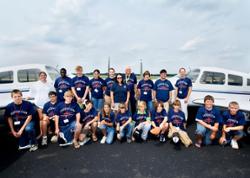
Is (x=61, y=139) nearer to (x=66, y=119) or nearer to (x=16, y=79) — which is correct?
(x=66, y=119)

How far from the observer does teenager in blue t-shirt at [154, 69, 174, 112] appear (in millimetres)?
5770

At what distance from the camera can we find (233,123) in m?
4.73

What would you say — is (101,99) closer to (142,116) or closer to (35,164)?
(142,116)

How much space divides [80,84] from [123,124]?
5.71ft

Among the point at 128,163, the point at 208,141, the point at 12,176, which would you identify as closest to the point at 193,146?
the point at 208,141

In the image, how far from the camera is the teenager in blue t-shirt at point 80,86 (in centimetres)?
588

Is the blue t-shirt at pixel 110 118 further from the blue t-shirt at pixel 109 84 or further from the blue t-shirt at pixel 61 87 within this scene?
the blue t-shirt at pixel 61 87

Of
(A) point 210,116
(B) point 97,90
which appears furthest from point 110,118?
(A) point 210,116

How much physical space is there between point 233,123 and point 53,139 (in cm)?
414

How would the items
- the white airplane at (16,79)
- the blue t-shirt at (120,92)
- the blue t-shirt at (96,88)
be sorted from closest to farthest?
the blue t-shirt at (120,92) < the blue t-shirt at (96,88) < the white airplane at (16,79)

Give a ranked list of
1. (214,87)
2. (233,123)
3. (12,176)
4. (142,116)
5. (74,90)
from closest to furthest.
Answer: (12,176)
(233,123)
(142,116)
(74,90)
(214,87)

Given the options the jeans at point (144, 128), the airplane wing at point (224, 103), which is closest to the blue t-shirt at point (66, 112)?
the jeans at point (144, 128)

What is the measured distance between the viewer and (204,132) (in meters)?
4.73

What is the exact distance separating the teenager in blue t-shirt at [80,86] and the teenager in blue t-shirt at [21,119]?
4.63 ft
